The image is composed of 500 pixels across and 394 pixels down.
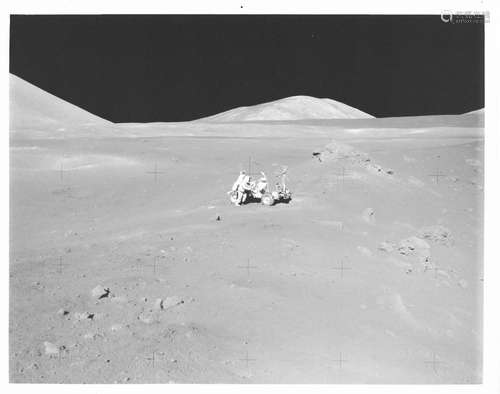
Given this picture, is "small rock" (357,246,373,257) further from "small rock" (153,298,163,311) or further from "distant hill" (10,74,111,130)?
"distant hill" (10,74,111,130)

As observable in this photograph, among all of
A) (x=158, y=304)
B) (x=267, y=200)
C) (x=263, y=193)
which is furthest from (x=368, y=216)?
(x=158, y=304)

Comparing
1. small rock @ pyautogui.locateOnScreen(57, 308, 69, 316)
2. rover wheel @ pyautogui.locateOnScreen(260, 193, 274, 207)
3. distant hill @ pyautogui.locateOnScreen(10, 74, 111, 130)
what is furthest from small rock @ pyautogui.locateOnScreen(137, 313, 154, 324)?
distant hill @ pyautogui.locateOnScreen(10, 74, 111, 130)

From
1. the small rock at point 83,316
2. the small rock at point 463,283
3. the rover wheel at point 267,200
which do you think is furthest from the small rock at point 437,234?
the small rock at point 83,316

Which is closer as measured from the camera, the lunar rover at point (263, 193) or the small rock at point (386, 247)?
the small rock at point (386, 247)

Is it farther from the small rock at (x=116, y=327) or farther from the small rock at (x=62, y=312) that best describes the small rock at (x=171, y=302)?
the small rock at (x=62, y=312)

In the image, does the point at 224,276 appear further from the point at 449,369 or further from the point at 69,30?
the point at 69,30
